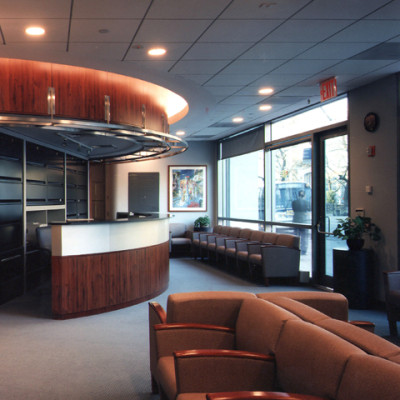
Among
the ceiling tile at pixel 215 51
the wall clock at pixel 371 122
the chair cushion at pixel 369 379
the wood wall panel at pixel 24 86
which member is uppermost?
the ceiling tile at pixel 215 51

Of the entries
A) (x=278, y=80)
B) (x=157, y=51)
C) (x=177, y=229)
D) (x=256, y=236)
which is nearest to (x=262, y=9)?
(x=157, y=51)

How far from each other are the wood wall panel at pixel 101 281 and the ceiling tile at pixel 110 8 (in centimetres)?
318

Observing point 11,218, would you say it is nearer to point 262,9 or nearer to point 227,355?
point 262,9

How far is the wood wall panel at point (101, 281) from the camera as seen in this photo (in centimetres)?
584

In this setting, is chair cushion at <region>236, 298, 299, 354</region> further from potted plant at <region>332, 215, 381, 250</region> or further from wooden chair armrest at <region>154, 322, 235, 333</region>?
potted plant at <region>332, 215, 381, 250</region>

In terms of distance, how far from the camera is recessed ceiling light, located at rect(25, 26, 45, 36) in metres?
4.35

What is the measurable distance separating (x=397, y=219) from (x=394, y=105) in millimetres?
1611

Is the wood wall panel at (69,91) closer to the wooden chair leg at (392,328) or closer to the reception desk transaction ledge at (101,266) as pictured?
the reception desk transaction ledge at (101,266)

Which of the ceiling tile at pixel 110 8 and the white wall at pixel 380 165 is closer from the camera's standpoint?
the ceiling tile at pixel 110 8

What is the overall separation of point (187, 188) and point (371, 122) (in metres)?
7.13

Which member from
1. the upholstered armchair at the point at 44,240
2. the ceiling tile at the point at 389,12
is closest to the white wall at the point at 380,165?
the ceiling tile at the point at 389,12

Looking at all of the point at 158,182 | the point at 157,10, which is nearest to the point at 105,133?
the point at 157,10

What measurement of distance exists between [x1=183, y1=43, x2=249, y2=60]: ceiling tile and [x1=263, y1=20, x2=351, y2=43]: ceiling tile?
384mm

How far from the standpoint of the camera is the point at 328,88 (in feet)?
21.3
